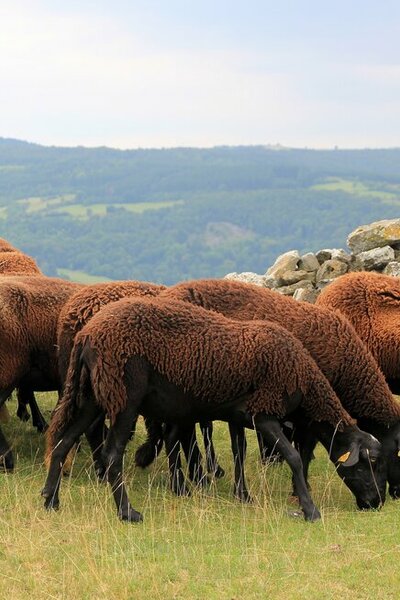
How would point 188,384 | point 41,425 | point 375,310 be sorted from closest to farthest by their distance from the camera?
point 188,384, point 375,310, point 41,425

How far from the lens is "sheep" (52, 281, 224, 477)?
11000 millimetres

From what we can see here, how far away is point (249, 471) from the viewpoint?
11.7 metres

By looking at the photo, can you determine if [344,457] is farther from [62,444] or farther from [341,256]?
[341,256]

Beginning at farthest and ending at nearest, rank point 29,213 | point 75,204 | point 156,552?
1. point 75,204
2. point 29,213
3. point 156,552

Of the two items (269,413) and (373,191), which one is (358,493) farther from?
(373,191)

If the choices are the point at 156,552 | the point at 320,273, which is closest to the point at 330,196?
the point at 320,273

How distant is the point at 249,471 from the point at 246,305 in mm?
1914

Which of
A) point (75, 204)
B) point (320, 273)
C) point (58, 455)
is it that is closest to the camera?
point (58, 455)

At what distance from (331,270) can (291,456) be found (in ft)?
29.8

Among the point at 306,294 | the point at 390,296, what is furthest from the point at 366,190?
the point at 390,296

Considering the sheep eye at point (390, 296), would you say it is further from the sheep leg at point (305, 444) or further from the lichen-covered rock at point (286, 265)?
the lichen-covered rock at point (286, 265)

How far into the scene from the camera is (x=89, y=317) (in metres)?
11.0

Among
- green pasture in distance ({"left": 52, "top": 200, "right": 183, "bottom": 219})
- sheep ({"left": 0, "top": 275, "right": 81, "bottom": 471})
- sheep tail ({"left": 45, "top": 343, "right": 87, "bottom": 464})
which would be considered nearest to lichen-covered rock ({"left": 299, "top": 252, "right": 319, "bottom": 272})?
sheep ({"left": 0, "top": 275, "right": 81, "bottom": 471})

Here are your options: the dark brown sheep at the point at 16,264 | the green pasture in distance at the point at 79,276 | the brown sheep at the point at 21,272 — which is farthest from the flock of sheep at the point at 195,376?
the green pasture in distance at the point at 79,276
